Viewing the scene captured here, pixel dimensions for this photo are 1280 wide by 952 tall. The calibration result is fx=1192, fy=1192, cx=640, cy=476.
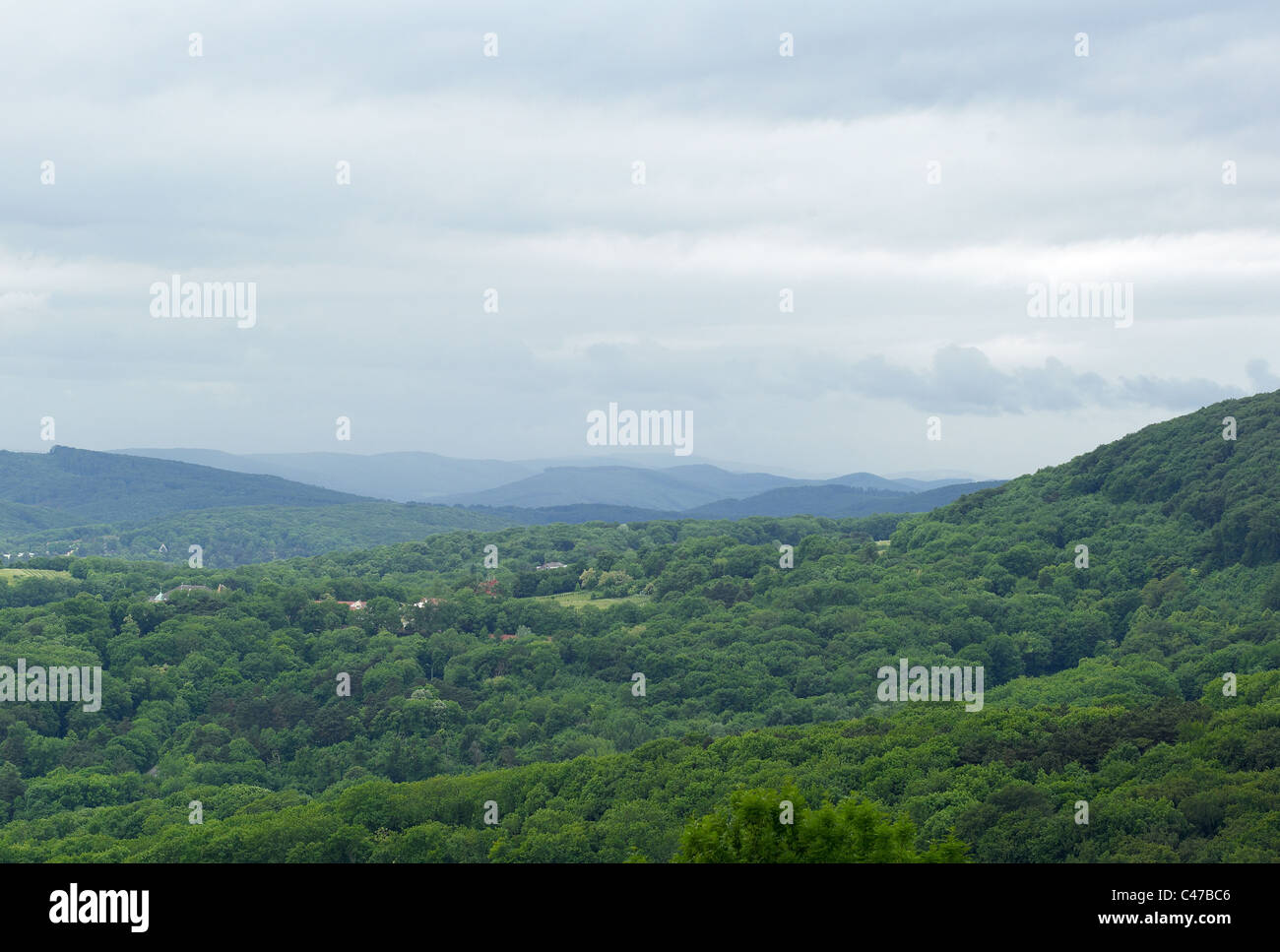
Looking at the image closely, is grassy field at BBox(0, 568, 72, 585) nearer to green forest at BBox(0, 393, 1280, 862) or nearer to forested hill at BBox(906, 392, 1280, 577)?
green forest at BBox(0, 393, 1280, 862)

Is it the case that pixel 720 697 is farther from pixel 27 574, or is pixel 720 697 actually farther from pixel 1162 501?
pixel 27 574

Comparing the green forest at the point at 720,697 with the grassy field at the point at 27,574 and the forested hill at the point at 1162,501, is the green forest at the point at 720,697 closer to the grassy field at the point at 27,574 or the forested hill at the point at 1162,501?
the forested hill at the point at 1162,501

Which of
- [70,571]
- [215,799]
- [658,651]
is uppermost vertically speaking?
[70,571]

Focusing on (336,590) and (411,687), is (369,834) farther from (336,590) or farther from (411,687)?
(336,590)

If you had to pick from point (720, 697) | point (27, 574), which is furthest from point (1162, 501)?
point (27, 574)

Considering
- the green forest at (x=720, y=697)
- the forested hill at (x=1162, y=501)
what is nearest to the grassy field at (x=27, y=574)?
the green forest at (x=720, y=697)
